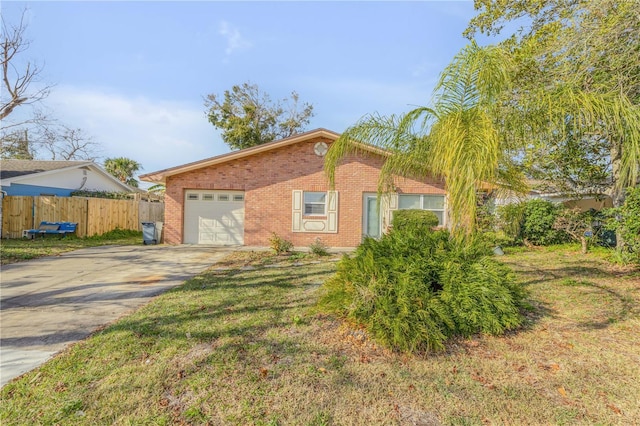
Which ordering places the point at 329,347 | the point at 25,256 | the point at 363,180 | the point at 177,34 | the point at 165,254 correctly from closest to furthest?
the point at 329,347 → the point at 177,34 → the point at 25,256 → the point at 165,254 → the point at 363,180

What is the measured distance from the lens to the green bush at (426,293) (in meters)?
3.65

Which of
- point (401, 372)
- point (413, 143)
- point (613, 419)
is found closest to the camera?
point (613, 419)

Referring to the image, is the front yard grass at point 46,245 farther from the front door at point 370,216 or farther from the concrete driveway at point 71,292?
the front door at point 370,216

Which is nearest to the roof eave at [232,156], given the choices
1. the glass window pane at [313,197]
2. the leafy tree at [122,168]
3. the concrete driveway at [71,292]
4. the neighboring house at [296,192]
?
the neighboring house at [296,192]

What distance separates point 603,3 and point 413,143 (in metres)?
4.45

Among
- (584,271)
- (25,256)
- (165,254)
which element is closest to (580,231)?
(584,271)

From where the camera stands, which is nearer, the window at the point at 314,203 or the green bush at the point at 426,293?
the green bush at the point at 426,293

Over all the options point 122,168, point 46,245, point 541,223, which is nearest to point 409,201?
point 541,223

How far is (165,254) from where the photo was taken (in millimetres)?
10703

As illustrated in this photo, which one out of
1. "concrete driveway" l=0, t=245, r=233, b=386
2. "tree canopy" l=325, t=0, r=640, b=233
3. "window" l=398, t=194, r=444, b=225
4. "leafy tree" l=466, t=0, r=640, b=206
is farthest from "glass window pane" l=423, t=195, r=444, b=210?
"concrete driveway" l=0, t=245, r=233, b=386

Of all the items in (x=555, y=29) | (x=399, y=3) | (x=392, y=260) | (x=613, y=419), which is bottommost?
(x=613, y=419)

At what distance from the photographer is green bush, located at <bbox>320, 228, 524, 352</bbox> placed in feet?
12.0

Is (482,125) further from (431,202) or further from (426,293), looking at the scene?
(431,202)

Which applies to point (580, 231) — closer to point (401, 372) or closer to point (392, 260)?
point (392, 260)
